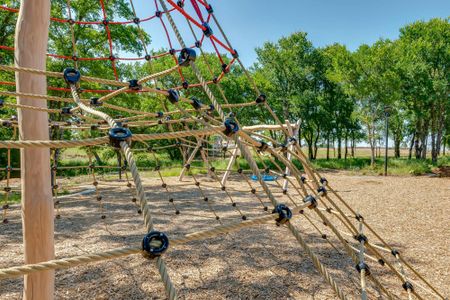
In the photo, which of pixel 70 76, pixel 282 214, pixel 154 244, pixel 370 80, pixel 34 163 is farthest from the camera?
pixel 370 80

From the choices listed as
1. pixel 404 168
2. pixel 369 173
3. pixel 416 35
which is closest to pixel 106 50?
pixel 369 173

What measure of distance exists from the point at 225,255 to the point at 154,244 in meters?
2.09

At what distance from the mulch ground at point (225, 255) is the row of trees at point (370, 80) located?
10172mm

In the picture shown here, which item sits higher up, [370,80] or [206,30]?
[370,80]

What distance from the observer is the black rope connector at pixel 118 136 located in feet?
3.51

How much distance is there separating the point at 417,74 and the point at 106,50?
15586 millimetres

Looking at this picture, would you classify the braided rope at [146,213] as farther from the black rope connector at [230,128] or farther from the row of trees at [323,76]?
the row of trees at [323,76]

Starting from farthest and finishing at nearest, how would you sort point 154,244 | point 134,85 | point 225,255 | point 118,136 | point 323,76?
point 323,76
point 225,255
point 134,85
point 118,136
point 154,244

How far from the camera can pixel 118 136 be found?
1.07 meters

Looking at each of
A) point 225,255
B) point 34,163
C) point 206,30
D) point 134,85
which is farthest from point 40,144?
point 225,255

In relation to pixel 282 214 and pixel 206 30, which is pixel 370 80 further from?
pixel 282 214

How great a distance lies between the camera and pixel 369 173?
41.1 feet

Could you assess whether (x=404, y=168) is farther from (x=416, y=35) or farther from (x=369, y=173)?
(x=416, y=35)

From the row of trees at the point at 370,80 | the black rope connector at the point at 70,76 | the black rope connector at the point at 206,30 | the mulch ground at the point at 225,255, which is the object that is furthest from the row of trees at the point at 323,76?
the black rope connector at the point at 70,76
